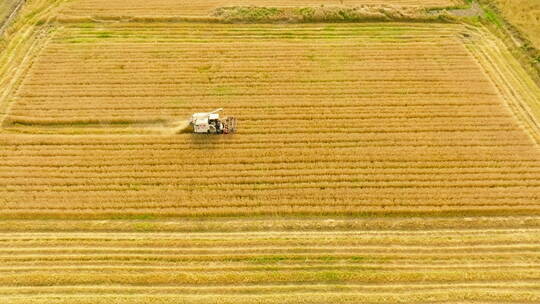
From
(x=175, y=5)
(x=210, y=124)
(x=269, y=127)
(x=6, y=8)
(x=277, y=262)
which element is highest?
(x=175, y=5)

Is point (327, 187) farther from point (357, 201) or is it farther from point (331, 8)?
point (331, 8)

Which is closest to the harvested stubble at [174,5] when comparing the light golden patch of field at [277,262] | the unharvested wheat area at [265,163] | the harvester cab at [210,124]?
the unharvested wheat area at [265,163]

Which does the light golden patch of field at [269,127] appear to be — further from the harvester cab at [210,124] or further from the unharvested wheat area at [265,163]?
the harvester cab at [210,124]

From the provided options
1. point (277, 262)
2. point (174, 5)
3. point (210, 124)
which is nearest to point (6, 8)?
point (174, 5)

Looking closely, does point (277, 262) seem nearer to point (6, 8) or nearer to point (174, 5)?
point (174, 5)

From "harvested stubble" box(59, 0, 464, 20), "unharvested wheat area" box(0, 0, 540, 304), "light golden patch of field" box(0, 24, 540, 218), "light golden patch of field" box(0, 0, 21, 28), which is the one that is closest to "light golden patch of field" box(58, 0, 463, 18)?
"harvested stubble" box(59, 0, 464, 20)

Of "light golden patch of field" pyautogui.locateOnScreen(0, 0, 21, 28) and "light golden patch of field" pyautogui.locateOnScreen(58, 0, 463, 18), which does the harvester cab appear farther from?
"light golden patch of field" pyautogui.locateOnScreen(0, 0, 21, 28)

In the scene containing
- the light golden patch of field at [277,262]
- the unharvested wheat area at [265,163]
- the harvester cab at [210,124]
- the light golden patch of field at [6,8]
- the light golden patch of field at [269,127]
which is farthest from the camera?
the light golden patch of field at [6,8]
